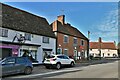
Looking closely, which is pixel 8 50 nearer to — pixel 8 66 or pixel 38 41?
pixel 38 41

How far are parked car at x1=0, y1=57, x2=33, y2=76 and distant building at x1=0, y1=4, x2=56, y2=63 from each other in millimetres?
8538

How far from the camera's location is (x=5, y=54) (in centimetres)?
2873

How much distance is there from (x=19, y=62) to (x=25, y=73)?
3.65ft

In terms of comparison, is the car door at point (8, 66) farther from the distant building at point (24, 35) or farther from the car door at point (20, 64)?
the distant building at point (24, 35)

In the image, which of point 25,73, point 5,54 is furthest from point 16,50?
point 25,73

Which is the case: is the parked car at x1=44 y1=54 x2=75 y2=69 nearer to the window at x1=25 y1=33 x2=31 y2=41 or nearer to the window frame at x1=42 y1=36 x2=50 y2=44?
the window at x1=25 y1=33 x2=31 y2=41

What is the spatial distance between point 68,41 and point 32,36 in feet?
42.8

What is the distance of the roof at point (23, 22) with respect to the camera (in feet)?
102

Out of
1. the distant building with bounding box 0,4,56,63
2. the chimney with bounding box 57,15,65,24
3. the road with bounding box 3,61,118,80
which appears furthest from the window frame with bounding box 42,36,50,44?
the road with bounding box 3,61,118,80

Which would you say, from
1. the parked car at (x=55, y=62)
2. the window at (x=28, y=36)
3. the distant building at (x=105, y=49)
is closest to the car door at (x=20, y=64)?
the parked car at (x=55, y=62)

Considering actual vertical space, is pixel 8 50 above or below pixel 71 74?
above

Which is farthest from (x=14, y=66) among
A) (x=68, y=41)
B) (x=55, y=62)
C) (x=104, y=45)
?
(x=104, y=45)

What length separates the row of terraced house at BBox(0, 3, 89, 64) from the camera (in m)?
29.4

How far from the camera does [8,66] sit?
18141 millimetres
